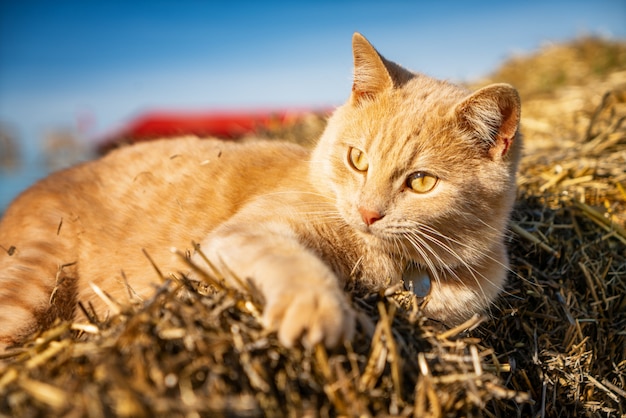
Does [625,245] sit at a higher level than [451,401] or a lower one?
lower

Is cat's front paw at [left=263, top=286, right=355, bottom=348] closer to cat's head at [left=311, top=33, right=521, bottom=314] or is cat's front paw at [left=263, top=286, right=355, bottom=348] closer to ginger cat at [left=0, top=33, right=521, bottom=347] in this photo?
ginger cat at [left=0, top=33, right=521, bottom=347]

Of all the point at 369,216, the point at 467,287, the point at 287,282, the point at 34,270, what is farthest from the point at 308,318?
the point at 34,270

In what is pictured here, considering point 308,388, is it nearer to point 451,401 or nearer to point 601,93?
point 451,401

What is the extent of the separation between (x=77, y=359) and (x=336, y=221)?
3.34 feet

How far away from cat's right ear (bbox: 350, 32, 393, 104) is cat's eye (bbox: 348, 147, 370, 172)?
1.00ft

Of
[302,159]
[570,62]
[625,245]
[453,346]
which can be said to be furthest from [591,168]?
[570,62]

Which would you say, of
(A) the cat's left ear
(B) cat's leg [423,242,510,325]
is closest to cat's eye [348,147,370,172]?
(A) the cat's left ear

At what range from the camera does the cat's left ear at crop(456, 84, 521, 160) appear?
71.4 inches

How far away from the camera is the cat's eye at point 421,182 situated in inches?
72.4

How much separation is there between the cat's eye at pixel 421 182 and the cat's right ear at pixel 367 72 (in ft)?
1.47

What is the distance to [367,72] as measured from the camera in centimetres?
208

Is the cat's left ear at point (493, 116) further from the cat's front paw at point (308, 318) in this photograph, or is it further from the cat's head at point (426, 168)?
the cat's front paw at point (308, 318)

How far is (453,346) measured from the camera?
4.81ft

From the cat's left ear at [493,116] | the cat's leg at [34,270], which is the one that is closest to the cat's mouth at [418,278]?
the cat's left ear at [493,116]
